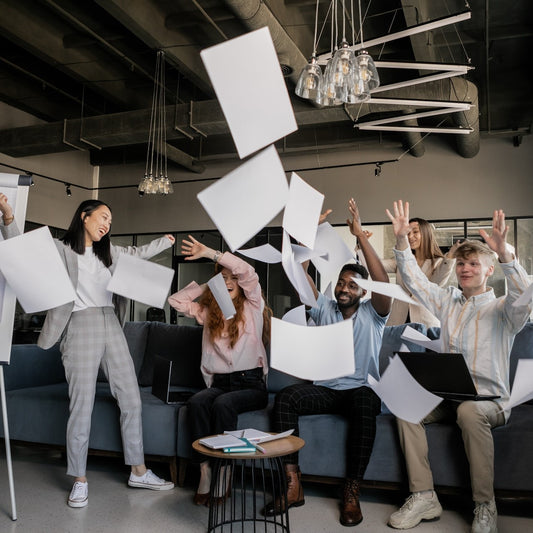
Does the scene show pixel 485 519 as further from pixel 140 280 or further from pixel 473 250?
Result: pixel 140 280

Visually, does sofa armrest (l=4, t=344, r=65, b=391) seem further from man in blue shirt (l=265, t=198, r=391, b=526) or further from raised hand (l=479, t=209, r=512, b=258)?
raised hand (l=479, t=209, r=512, b=258)

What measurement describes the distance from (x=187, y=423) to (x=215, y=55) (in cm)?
239

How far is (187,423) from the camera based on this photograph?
2887 mm

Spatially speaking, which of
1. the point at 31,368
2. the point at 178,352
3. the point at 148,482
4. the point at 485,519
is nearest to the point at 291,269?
the point at 485,519

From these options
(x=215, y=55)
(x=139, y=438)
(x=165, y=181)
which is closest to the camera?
(x=215, y=55)

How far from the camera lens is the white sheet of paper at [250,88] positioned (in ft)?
2.74

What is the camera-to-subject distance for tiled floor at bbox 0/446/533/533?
7.64 ft

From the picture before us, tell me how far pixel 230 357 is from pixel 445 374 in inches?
44.2

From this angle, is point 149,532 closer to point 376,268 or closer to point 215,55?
point 376,268

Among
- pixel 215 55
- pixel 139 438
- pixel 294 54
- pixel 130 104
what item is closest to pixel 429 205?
pixel 294 54

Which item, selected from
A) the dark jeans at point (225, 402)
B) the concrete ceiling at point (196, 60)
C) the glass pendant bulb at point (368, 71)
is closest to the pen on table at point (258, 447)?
the dark jeans at point (225, 402)

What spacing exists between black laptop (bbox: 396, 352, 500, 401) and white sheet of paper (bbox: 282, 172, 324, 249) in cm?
135

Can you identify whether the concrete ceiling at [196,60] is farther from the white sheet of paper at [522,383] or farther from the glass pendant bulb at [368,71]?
→ the white sheet of paper at [522,383]

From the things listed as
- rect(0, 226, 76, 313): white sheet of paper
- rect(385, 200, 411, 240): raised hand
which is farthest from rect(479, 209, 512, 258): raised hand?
rect(0, 226, 76, 313): white sheet of paper
